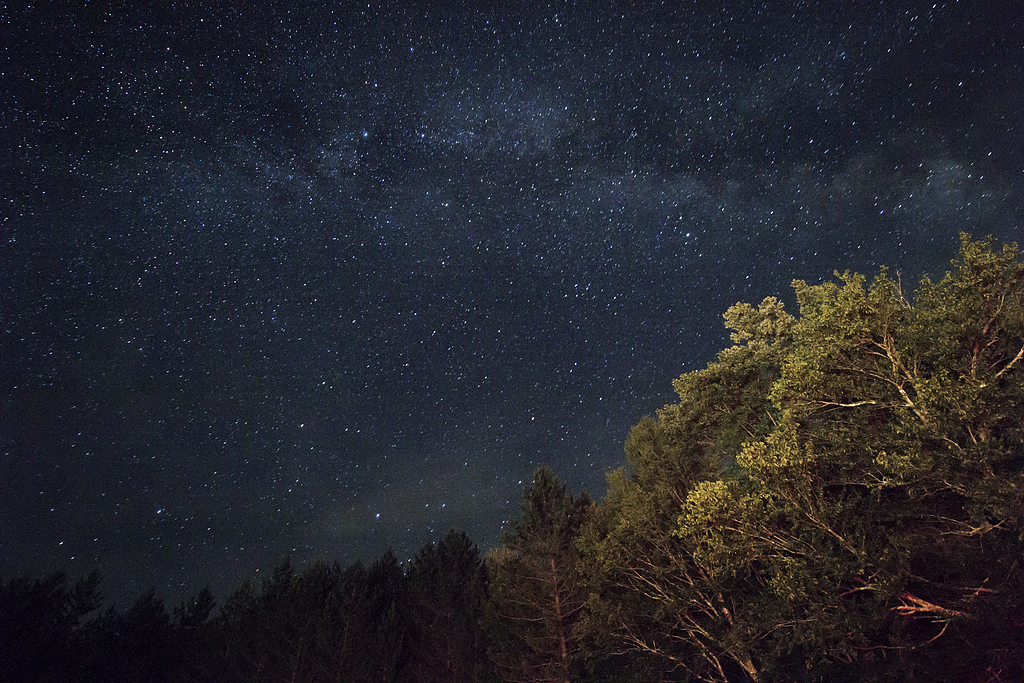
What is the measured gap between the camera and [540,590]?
2494cm

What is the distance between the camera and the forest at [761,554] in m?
12.2

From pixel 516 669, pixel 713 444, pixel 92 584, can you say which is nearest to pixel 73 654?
pixel 92 584

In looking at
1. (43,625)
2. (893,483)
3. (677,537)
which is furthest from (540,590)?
(43,625)

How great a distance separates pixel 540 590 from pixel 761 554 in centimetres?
1341

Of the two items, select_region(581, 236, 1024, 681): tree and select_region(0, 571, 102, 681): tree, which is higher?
select_region(0, 571, 102, 681): tree

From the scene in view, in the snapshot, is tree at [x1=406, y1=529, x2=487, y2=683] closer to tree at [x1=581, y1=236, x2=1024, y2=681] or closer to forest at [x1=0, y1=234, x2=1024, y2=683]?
forest at [x1=0, y1=234, x2=1024, y2=683]

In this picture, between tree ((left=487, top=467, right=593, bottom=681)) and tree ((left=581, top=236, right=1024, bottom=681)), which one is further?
tree ((left=487, top=467, right=593, bottom=681))

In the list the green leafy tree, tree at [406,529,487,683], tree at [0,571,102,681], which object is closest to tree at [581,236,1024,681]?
the green leafy tree

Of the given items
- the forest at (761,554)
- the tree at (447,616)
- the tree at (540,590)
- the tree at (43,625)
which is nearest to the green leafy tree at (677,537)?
the forest at (761,554)

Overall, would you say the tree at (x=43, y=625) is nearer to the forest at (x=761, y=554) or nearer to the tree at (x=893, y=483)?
the forest at (x=761, y=554)

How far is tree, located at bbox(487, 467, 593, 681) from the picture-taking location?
24234mm

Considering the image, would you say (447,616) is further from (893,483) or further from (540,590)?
(893,483)

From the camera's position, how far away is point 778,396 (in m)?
13.8

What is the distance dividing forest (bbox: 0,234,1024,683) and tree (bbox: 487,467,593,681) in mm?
107
